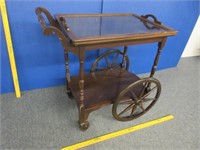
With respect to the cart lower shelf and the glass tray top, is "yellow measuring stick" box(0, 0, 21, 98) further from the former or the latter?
the cart lower shelf

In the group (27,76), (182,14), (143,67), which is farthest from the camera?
A: (143,67)

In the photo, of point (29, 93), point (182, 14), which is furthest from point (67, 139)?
point (182, 14)

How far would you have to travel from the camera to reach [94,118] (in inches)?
58.5

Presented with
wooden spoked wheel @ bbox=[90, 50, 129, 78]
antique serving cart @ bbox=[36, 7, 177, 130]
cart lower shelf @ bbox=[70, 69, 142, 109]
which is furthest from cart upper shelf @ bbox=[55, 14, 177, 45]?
cart lower shelf @ bbox=[70, 69, 142, 109]

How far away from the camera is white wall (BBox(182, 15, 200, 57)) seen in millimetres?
2576

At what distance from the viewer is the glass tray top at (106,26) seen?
1042 mm

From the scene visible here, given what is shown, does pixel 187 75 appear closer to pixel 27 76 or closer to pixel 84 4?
pixel 84 4

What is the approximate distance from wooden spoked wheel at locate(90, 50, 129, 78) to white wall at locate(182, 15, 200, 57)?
54.9 inches

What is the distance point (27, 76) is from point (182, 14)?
1.77 m

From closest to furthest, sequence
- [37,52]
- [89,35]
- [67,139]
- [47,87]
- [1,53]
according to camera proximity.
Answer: [89,35], [67,139], [1,53], [37,52], [47,87]

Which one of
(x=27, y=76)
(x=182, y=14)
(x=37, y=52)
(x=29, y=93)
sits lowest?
(x=29, y=93)

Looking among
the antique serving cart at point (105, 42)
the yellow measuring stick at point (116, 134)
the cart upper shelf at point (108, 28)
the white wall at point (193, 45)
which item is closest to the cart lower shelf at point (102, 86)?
the antique serving cart at point (105, 42)

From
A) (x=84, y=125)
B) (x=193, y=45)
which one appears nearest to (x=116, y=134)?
(x=84, y=125)

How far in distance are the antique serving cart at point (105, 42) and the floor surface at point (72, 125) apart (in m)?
0.11
